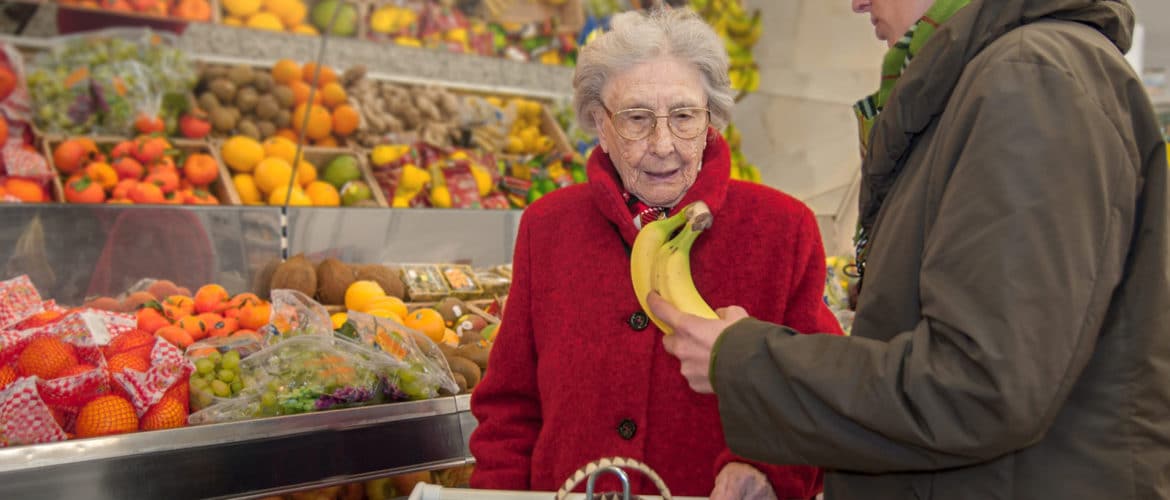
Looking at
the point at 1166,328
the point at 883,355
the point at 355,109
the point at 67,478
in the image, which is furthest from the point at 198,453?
the point at 355,109

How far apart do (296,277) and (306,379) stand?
106 centimetres

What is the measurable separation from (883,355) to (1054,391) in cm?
18

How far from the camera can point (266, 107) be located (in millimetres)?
4203

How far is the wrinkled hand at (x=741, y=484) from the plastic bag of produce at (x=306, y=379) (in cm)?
95

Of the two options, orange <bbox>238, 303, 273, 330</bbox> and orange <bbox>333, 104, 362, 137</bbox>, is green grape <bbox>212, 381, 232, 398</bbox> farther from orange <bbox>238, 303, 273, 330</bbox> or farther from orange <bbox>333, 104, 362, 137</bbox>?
orange <bbox>333, 104, 362, 137</bbox>

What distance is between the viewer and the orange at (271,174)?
3.80 m

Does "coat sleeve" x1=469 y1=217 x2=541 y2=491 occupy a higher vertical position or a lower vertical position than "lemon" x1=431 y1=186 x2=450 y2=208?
higher

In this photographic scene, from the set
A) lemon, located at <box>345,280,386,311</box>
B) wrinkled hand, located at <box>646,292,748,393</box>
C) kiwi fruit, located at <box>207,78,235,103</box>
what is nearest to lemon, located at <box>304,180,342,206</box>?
kiwi fruit, located at <box>207,78,235,103</box>

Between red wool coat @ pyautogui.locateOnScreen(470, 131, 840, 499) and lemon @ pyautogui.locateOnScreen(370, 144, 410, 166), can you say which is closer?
red wool coat @ pyautogui.locateOnScreen(470, 131, 840, 499)

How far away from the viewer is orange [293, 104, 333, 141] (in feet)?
13.8

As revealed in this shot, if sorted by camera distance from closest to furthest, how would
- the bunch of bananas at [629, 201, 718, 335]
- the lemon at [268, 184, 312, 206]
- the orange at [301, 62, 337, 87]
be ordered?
the bunch of bananas at [629, 201, 718, 335], the lemon at [268, 184, 312, 206], the orange at [301, 62, 337, 87]

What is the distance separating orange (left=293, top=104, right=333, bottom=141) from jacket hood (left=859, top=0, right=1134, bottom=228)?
348 cm

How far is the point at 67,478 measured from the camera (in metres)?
1.74

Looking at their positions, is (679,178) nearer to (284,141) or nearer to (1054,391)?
(1054,391)
